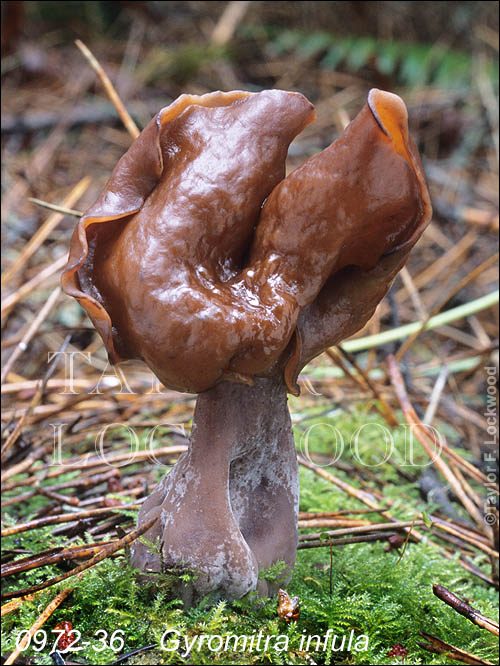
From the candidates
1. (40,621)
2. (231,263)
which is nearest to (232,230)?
(231,263)

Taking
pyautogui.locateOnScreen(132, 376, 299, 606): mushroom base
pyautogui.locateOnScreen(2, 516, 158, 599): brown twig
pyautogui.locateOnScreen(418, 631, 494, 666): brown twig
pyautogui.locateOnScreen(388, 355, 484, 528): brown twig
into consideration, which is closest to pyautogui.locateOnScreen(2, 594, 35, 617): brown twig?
pyautogui.locateOnScreen(2, 516, 158, 599): brown twig

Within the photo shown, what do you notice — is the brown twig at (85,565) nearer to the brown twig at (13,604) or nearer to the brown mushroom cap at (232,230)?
the brown twig at (13,604)

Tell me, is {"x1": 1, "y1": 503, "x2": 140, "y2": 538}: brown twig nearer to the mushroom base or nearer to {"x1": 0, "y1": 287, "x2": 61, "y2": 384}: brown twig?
the mushroom base

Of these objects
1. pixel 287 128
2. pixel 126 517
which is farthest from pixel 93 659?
pixel 287 128

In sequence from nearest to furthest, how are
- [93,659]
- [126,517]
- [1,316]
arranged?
[93,659]
[126,517]
[1,316]

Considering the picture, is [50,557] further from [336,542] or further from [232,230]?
[232,230]

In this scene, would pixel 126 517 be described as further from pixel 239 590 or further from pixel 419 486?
pixel 419 486

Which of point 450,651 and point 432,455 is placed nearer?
point 450,651
